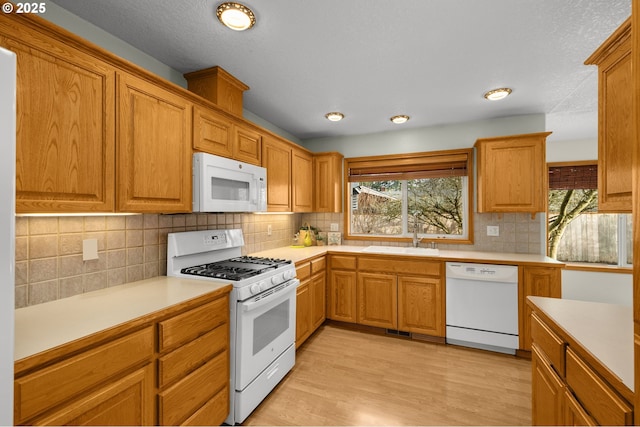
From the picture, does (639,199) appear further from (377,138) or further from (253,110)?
(377,138)

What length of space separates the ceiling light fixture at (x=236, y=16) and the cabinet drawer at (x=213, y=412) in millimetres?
2160

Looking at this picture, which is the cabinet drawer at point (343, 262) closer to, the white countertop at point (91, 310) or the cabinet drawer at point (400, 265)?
the cabinet drawer at point (400, 265)

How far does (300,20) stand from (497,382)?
→ 2966 mm

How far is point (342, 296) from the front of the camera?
3.26 m

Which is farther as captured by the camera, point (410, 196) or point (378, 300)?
point (410, 196)

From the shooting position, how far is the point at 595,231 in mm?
3920

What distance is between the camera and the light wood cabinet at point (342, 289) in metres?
3.22

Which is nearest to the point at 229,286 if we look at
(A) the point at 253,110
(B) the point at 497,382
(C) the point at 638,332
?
(C) the point at 638,332

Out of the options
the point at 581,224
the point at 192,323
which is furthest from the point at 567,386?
the point at 581,224

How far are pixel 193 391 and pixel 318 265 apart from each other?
177cm

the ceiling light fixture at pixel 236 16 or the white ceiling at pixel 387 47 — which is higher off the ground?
the white ceiling at pixel 387 47

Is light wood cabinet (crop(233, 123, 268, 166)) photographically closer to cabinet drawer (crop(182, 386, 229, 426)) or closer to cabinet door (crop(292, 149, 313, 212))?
cabinet door (crop(292, 149, 313, 212))

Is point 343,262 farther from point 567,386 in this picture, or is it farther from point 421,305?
point 567,386

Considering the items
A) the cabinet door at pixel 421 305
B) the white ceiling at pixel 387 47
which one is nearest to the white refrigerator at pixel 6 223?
the white ceiling at pixel 387 47
